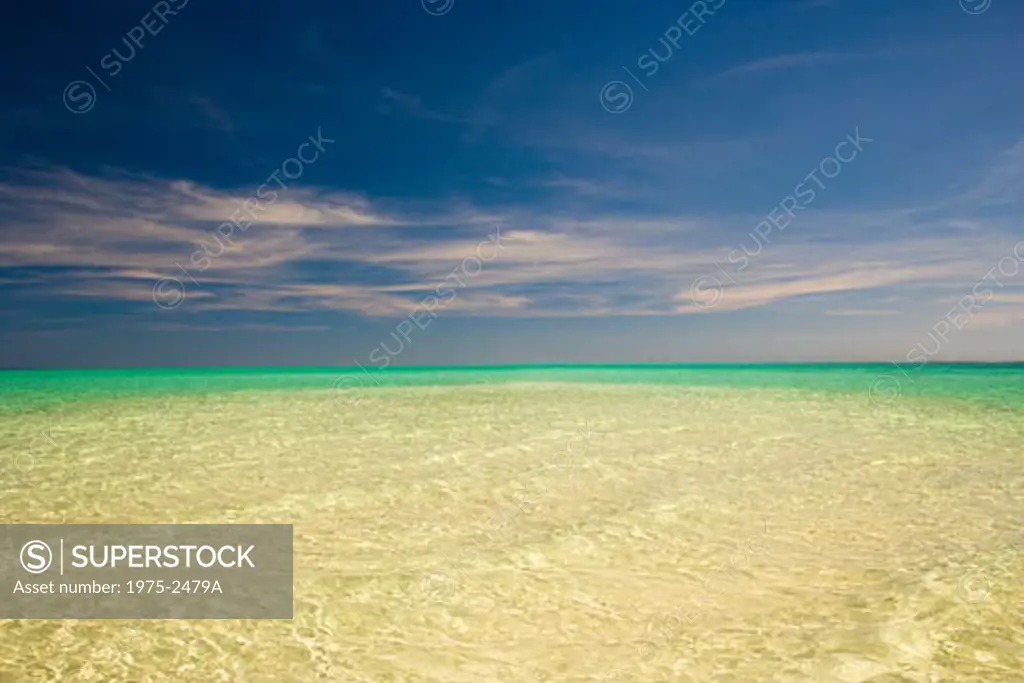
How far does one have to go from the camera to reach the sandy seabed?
3906 millimetres

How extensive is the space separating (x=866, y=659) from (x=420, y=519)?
4.43 meters

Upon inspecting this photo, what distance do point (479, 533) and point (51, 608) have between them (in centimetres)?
352

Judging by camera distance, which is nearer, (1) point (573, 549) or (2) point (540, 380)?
(1) point (573, 549)

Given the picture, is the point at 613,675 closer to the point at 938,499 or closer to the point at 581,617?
the point at 581,617

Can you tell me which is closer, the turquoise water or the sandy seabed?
the sandy seabed

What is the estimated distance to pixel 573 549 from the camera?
19.7ft

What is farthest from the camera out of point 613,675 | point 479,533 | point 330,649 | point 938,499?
point 938,499

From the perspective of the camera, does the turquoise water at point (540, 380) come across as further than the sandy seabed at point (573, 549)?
Yes

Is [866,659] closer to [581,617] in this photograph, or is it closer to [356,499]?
[581,617]

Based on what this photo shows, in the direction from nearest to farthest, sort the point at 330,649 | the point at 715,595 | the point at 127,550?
the point at 330,649, the point at 715,595, the point at 127,550

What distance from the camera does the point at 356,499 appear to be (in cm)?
789

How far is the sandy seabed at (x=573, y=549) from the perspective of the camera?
391cm

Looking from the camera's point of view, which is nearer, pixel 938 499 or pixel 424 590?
pixel 424 590

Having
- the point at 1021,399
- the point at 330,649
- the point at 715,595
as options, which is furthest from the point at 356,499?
the point at 1021,399
